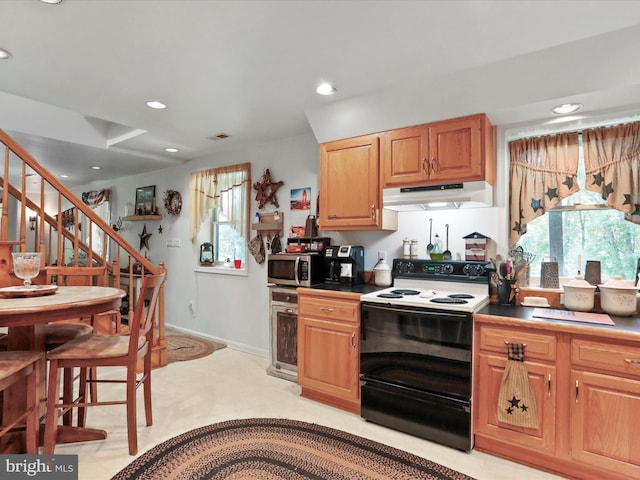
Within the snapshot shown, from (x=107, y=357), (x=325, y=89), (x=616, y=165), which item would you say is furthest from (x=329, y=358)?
(x=616, y=165)

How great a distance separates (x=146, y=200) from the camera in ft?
19.0

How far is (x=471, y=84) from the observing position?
2475 millimetres

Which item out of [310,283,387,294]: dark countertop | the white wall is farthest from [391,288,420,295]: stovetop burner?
the white wall

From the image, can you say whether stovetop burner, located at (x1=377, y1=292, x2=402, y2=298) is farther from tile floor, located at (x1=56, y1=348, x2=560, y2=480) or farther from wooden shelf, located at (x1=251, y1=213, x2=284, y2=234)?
wooden shelf, located at (x1=251, y1=213, x2=284, y2=234)

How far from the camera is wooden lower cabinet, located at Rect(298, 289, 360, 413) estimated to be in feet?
9.19

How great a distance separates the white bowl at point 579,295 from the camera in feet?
7.86

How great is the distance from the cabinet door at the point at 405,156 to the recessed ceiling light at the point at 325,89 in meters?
0.56

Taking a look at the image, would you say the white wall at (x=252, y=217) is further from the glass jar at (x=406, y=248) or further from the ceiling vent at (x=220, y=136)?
the ceiling vent at (x=220, y=136)

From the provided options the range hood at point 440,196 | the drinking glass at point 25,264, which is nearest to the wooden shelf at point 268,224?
the range hood at point 440,196

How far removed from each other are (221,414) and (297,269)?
130 centimetres

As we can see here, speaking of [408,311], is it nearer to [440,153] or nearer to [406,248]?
[406,248]

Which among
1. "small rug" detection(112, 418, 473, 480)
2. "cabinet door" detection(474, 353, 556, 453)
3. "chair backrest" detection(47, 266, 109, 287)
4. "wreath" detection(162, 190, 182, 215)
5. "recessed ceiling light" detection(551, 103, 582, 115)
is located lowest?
"small rug" detection(112, 418, 473, 480)

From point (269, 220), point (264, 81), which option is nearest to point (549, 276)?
point (264, 81)

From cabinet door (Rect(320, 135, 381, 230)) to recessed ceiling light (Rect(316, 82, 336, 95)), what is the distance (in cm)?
49
